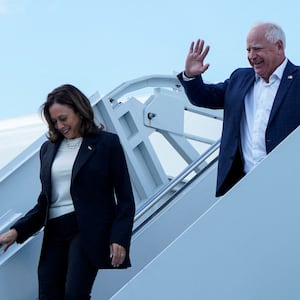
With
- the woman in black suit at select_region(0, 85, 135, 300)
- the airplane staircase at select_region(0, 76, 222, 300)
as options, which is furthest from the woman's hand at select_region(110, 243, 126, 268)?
the airplane staircase at select_region(0, 76, 222, 300)

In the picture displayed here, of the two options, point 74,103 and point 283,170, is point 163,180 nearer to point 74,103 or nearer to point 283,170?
point 74,103

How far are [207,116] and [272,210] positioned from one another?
4.07m

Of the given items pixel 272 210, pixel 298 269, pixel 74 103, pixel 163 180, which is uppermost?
pixel 74 103

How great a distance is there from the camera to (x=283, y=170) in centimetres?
218

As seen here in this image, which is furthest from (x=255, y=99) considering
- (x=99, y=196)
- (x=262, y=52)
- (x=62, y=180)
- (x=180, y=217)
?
(x=180, y=217)

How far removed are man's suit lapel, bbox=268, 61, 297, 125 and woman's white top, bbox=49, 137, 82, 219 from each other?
0.95 meters

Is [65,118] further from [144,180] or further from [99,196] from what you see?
[144,180]

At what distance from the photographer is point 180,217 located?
14.3 feet

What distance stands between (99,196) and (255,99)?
0.85 meters

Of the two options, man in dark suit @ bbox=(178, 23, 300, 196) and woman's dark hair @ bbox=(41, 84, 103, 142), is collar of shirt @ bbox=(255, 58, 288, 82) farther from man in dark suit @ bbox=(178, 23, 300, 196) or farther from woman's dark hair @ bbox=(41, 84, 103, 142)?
woman's dark hair @ bbox=(41, 84, 103, 142)

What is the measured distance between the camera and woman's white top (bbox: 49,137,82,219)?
3.08 meters

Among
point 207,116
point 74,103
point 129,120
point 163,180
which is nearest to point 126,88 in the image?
point 129,120

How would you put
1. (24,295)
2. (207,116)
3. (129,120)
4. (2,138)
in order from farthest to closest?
(2,138) → (207,116) → (129,120) → (24,295)

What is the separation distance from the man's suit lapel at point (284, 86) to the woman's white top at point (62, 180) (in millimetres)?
945
